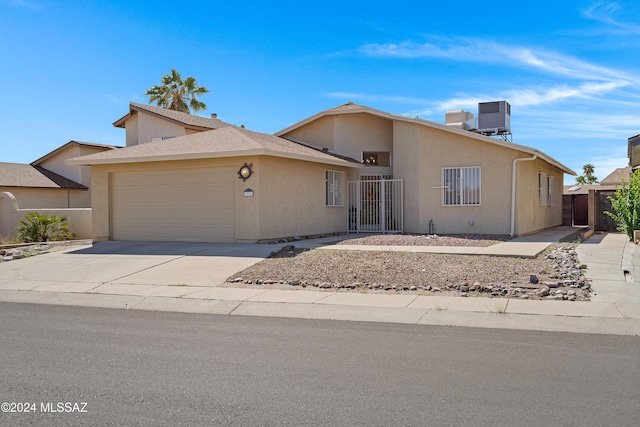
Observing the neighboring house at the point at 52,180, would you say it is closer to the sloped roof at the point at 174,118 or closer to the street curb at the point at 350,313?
the sloped roof at the point at 174,118

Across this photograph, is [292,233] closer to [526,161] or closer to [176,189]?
[176,189]

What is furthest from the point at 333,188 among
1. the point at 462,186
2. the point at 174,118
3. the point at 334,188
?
the point at 174,118

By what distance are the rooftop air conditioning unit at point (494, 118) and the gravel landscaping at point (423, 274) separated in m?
10.2

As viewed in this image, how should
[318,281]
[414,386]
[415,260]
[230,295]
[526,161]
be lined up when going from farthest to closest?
[526,161] < [415,260] < [318,281] < [230,295] < [414,386]

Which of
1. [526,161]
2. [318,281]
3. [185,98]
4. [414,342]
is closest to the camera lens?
[414,342]

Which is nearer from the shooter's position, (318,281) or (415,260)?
(318,281)

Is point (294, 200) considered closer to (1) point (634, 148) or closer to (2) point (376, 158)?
(2) point (376, 158)

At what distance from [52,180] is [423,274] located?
1091 inches

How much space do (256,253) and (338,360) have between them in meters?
9.38

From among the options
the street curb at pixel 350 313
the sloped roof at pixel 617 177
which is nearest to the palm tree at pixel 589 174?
the sloped roof at pixel 617 177

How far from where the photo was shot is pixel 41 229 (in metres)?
20.8

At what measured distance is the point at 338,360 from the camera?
623 cm

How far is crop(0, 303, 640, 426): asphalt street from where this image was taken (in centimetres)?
462

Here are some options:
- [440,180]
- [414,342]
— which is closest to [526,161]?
[440,180]
